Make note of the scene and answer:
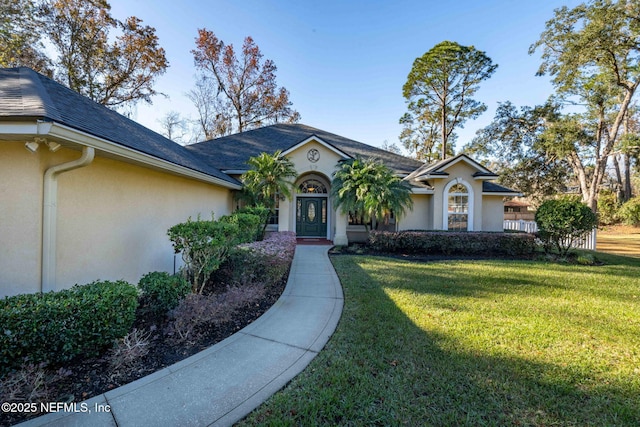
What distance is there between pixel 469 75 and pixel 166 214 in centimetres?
2729

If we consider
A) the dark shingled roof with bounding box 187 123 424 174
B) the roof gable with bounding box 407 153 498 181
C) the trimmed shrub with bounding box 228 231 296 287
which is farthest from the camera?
the dark shingled roof with bounding box 187 123 424 174

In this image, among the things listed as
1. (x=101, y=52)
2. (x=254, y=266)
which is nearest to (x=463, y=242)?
(x=254, y=266)

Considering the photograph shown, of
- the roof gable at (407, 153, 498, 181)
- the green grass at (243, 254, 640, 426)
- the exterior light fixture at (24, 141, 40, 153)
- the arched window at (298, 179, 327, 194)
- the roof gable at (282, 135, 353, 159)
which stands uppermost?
the roof gable at (282, 135, 353, 159)

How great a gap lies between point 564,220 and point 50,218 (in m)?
14.2

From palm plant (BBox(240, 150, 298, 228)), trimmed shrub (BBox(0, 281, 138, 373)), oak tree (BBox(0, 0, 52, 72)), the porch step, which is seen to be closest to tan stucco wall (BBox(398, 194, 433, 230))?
the porch step

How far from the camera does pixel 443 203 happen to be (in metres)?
12.5

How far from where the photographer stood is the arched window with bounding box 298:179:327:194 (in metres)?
14.2

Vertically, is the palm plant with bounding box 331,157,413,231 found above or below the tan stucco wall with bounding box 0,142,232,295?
above

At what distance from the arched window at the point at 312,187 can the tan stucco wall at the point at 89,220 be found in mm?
7765

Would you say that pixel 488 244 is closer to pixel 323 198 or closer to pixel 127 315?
pixel 323 198

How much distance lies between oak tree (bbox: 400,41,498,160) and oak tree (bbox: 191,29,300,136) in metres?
12.7

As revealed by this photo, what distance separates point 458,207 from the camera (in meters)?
12.7

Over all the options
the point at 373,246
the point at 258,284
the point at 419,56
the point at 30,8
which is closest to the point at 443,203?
the point at 373,246

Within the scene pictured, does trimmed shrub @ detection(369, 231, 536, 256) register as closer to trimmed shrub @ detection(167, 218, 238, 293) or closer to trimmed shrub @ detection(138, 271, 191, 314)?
trimmed shrub @ detection(167, 218, 238, 293)
